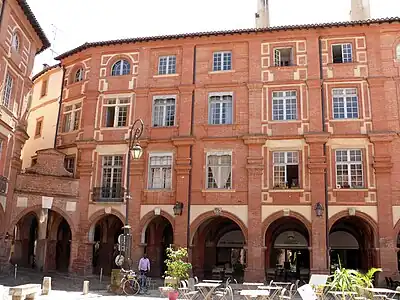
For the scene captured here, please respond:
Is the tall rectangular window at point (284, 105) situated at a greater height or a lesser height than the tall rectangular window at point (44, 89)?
lesser

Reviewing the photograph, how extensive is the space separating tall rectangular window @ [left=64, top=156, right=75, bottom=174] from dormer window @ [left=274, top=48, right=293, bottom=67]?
1226 cm

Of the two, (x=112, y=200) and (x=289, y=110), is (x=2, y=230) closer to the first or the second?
(x=112, y=200)

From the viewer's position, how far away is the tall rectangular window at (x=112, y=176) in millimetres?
24094

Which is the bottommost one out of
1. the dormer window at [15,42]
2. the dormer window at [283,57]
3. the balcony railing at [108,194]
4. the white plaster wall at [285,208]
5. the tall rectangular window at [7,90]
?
the white plaster wall at [285,208]

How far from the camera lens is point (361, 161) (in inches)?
864

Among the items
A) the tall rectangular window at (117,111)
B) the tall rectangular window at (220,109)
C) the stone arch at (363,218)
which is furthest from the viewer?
the tall rectangular window at (117,111)

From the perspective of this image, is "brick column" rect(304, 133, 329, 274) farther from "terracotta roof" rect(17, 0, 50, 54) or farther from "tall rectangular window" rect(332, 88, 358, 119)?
"terracotta roof" rect(17, 0, 50, 54)

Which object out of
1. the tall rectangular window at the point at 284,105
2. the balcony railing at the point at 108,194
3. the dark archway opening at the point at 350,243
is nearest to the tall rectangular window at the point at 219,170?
the tall rectangular window at the point at 284,105

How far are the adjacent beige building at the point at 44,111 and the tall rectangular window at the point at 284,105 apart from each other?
1326 cm

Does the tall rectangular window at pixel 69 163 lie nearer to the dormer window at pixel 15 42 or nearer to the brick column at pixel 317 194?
the dormer window at pixel 15 42

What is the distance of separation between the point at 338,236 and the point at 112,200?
39.3ft

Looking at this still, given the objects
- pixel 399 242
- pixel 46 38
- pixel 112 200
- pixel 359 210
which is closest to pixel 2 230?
pixel 112 200

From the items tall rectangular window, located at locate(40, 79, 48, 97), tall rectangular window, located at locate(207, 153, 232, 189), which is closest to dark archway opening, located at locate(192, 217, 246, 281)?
tall rectangular window, located at locate(207, 153, 232, 189)

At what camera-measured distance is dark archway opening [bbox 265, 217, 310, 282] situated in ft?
79.5
